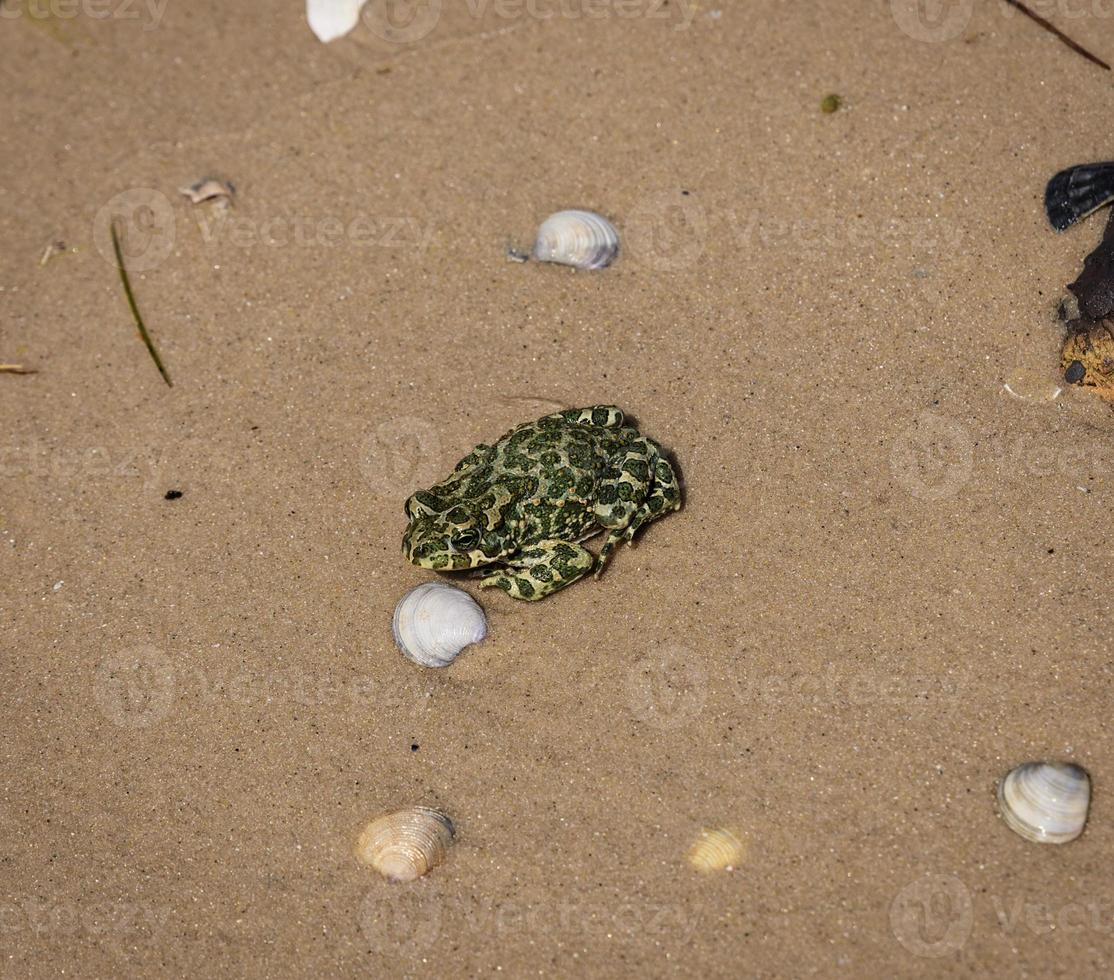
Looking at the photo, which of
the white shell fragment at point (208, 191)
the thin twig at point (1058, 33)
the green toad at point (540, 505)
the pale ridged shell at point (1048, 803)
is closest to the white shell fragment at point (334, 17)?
the white shell fragment at point (208, 191)

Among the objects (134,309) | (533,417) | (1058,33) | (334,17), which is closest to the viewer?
(533,417)

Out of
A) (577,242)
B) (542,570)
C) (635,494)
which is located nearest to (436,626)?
(542,570)

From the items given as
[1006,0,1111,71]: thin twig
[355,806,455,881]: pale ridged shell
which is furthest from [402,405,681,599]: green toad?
[1006,0,1111,71]: thin twig

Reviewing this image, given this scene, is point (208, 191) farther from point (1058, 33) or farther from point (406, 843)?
point (1058, 33)

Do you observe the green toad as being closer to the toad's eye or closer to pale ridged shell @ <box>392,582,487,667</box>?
the toad's eye

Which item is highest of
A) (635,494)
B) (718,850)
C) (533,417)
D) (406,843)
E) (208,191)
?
(208,191)

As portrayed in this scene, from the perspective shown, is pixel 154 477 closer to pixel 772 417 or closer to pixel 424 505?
pixel 424 505

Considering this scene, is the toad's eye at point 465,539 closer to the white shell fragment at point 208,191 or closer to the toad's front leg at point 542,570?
the toad's front leg at point 542,570

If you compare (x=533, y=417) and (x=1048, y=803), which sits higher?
(x=533, y=417)
